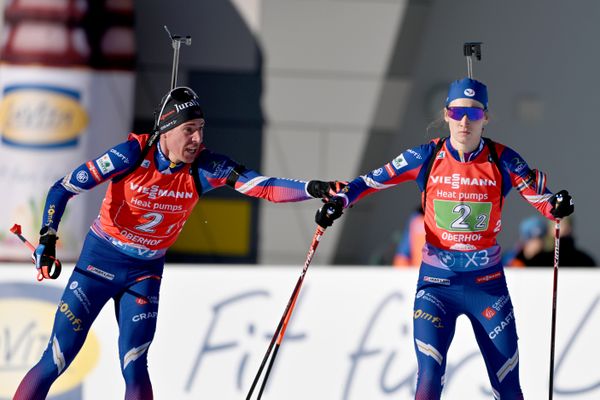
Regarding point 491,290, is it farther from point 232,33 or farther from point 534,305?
point 232,33

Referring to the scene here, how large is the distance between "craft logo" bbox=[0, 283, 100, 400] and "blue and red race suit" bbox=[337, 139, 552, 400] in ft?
7.73

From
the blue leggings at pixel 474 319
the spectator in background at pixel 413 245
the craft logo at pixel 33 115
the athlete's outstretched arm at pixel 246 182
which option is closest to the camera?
the blue leggings at pixel 474 319

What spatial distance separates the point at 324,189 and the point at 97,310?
4.43ft

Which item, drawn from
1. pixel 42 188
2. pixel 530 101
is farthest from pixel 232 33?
pixel 530 101

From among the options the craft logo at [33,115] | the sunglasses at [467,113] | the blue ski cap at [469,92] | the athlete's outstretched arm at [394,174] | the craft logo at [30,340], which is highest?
the craft logo at [33,115]

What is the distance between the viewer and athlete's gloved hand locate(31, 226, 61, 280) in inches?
217

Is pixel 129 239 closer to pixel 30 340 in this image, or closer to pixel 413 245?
pixel 30 340

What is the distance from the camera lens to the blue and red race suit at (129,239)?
18.3 ft

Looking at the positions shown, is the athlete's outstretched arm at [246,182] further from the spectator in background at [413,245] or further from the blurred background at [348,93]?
the blurred background at [348,93]

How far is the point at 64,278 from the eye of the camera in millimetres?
7020

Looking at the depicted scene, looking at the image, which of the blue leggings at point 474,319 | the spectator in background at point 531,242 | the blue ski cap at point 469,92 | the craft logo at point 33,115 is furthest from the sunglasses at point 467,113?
the craft logo at point 33,115

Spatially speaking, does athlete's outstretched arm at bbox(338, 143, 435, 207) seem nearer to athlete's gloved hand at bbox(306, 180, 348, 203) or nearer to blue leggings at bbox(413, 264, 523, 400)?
athlete's gloved hand at bbox(306, 180, 348, 203)

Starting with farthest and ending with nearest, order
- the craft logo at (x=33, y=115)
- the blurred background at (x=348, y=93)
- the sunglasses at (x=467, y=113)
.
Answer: the blurred background at (x=348, y=93)
the craft logo at (x=33, y=115)
the sunglasses at (x=467, y=113)

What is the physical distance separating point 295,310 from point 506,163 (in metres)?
2.06
